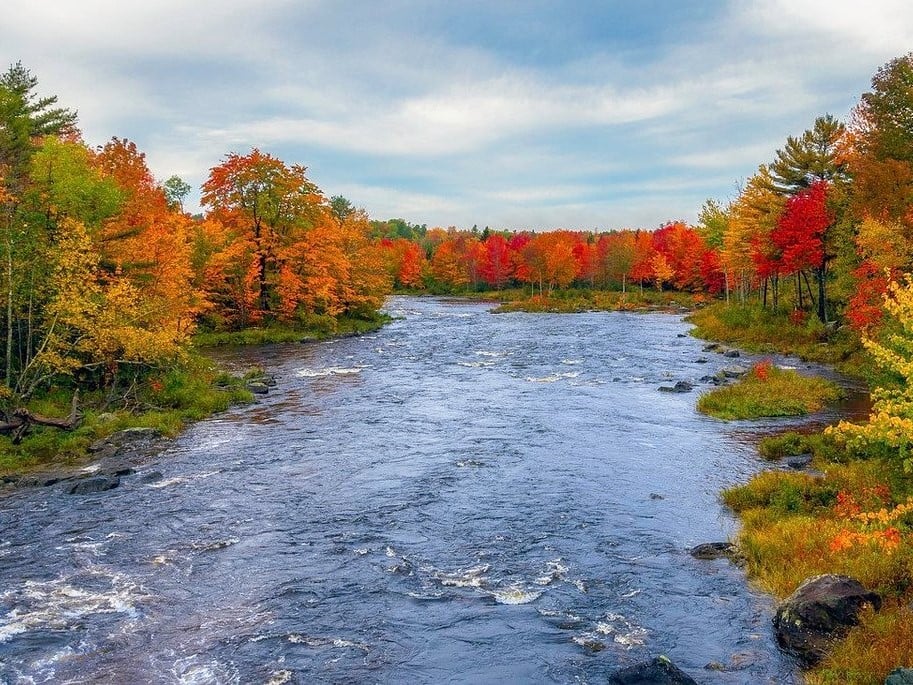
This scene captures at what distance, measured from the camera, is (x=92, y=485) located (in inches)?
851

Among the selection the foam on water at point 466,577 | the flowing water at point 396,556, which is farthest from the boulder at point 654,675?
the foam on water at point 466,577

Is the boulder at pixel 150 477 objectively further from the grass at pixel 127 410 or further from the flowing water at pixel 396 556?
the grass at pixel 127 410

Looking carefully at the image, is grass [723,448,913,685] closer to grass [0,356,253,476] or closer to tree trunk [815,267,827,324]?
grass [0,356,253,476]

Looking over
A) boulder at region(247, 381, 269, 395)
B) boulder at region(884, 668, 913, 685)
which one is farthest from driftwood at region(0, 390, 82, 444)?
boulder at region(884, 668, 913, 685)

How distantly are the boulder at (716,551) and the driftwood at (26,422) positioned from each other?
23.3 metres

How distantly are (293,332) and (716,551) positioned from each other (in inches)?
2069

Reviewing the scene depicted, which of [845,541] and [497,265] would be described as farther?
[497,265]

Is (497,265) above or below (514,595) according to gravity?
above

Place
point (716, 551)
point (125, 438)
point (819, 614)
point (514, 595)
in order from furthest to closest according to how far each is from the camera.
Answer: point (125, 438) → point (716, 551) → point (514, 595) → point (819, 614)

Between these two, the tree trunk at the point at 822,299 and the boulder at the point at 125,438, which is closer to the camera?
the boulder at the point at 125,438

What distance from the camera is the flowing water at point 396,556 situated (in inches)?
493

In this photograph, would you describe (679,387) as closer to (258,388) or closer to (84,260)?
(258,388)

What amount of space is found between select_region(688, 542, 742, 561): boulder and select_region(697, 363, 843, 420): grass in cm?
A: 1495

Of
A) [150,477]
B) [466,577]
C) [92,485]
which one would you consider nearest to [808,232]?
[466,577]
